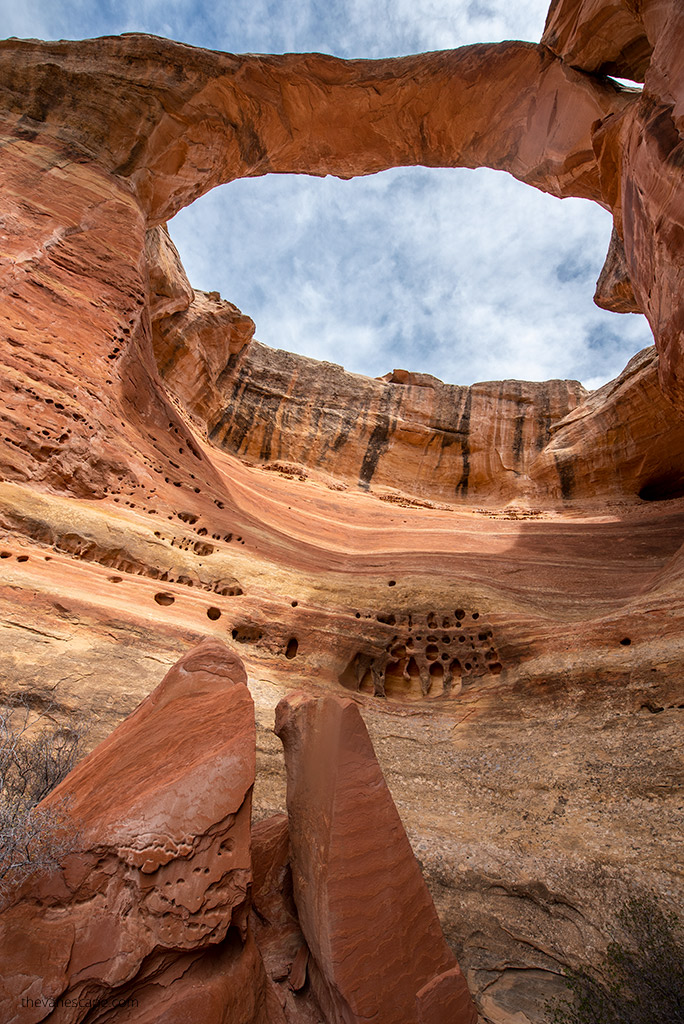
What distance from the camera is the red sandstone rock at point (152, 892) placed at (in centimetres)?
264

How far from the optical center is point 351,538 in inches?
546

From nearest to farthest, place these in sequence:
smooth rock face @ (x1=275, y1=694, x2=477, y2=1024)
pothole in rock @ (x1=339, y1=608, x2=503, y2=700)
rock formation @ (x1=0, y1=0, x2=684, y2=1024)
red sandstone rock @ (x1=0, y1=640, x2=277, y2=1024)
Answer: red sandstone rock @ (x1=0, y1=640, x2=277, y2=1024)
smooth rock face @ (x1=275, y1=694, x2=477, y2=1024)
rock formation @ (x1=0, y1=0, x2=684, y2=1024)
pothole in rock @ (x1=339, y1=608, x2=503, y2=700)

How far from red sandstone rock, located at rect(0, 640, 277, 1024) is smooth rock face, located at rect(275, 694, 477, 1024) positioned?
471 mm

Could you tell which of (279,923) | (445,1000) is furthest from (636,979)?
(279,923)

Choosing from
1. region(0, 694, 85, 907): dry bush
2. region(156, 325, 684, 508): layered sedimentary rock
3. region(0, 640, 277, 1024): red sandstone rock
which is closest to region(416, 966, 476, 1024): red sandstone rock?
region(0, 640, 277, 1024): red sandstone rock

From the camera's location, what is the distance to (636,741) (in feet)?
19.3

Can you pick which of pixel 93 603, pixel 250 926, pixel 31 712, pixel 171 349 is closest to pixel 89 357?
pixel 93 603

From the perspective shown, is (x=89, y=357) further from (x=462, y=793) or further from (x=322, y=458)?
(x=322, y=458)

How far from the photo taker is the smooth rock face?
3.02m

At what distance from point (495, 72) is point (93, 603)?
1545 centimetres

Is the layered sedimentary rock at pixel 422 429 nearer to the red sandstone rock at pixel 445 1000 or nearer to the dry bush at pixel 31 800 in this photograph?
the dry bush at pixel 31 800

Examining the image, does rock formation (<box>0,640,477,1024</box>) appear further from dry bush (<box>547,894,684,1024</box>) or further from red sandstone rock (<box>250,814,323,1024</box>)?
dry bush (<box>547,894,684,1024</box>)

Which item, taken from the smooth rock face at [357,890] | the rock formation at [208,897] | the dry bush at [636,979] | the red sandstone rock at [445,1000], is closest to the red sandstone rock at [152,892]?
the rock formation at [208,897]

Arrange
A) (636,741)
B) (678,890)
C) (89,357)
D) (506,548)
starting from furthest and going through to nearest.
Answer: (506,548), (89,357), (636,741), (678,890)
